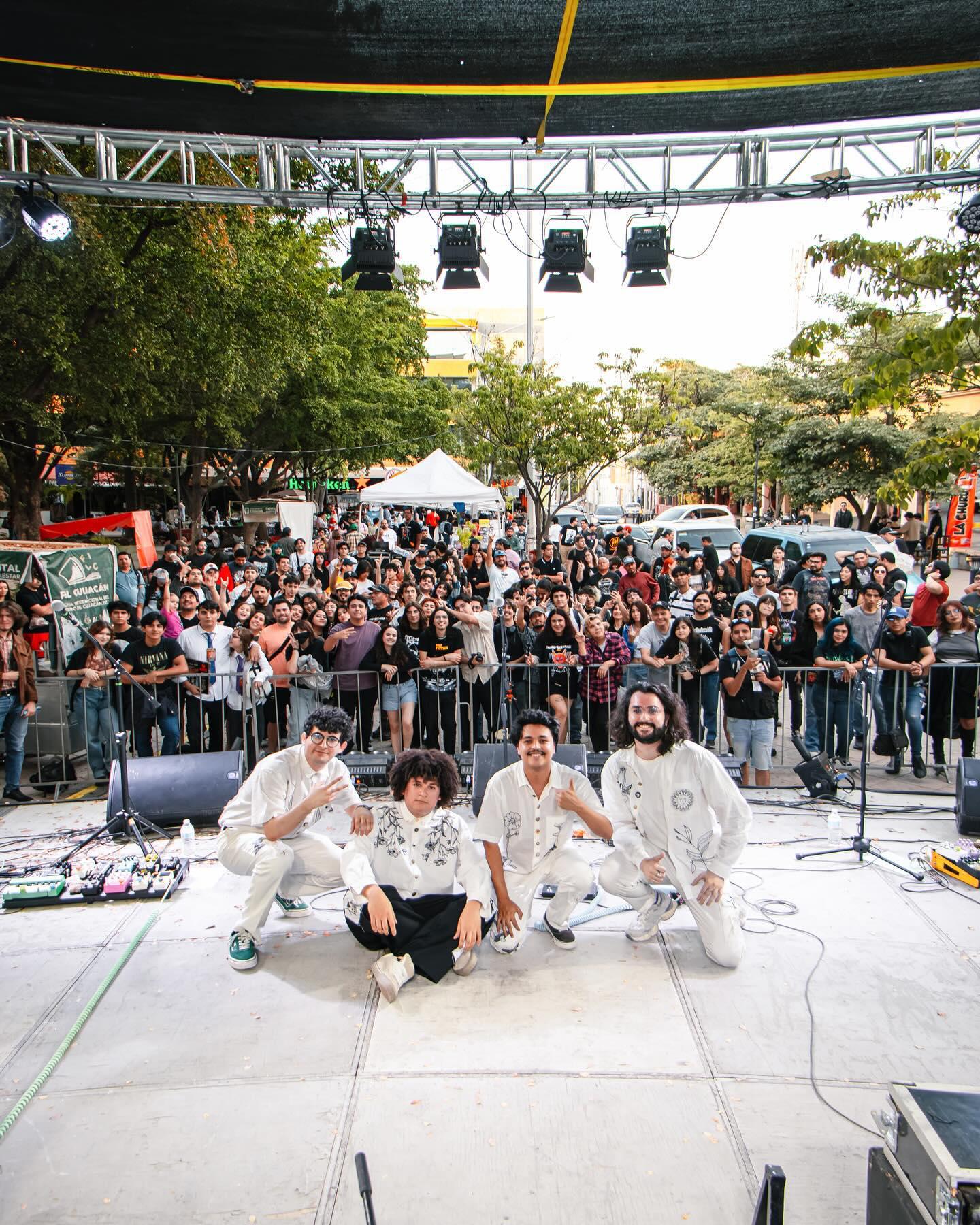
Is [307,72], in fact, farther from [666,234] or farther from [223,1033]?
[223,1033]

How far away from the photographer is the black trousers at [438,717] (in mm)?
8617

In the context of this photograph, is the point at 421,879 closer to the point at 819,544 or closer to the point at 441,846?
the point at 441,846

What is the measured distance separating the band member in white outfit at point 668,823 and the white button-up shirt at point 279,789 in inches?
62.7

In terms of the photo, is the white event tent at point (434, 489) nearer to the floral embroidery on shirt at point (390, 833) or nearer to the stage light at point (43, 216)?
the stage light at point (43, 216)

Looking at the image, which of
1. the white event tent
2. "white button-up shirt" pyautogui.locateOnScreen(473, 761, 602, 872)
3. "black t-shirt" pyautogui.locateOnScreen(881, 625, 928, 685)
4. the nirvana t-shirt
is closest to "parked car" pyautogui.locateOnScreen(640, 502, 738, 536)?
the white event tent

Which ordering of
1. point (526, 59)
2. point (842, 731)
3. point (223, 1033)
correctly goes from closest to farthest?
point (223, 1033), point (526, 59), point (842, 731)

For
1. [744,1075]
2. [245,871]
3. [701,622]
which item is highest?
[701,622]

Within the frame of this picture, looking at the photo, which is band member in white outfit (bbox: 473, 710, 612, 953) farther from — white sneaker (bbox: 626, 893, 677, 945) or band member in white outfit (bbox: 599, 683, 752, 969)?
white sneaker (bbox: 626, 893, 677, 945)

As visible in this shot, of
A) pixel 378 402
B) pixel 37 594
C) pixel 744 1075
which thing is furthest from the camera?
pixel 378 402

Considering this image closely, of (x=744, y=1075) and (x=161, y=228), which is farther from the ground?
(x=161, y=228)

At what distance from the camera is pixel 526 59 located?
205 inches

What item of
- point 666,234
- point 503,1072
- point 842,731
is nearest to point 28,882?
point 503,1072

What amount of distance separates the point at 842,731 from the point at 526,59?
243 inches

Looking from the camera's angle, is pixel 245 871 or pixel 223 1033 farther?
pixel 245 871
